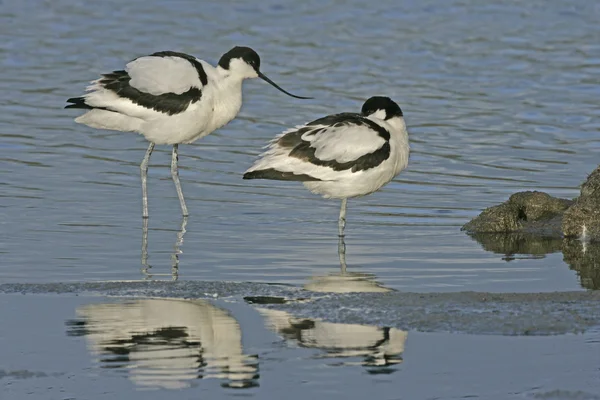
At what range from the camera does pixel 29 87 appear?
20172 millimetres

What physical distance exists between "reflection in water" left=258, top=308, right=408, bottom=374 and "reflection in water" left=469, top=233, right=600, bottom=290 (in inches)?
97.6

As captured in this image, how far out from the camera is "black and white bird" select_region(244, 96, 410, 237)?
1234 cm

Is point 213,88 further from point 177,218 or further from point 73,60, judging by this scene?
point 73,60

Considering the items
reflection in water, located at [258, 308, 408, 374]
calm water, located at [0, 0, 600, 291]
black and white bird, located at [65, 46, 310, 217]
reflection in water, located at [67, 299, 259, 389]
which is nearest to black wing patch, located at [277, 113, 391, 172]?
calm water, located at [0, 0, 600, 291]

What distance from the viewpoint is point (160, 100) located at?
1373cm

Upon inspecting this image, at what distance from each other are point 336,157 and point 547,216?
1932 mm

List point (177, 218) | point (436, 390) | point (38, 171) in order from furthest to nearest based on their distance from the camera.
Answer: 1. point (38, 171)
2. point (177, 218)
3. point (436, 390)

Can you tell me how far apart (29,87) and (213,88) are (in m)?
6.81

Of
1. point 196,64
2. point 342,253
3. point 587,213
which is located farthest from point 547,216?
point 196,64

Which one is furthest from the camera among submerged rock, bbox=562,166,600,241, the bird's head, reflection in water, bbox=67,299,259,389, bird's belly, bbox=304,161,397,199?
the bird's head

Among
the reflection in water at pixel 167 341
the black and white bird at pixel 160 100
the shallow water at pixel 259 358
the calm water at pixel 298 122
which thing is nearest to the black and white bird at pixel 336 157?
the calm water at pixel 298 122

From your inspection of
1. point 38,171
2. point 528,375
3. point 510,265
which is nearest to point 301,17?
point 38,171

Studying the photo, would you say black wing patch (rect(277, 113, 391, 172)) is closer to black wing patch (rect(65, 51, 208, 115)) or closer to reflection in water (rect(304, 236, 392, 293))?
black wing patch (rect(65, 51, 208, 115))

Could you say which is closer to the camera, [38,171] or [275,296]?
[275,296]
